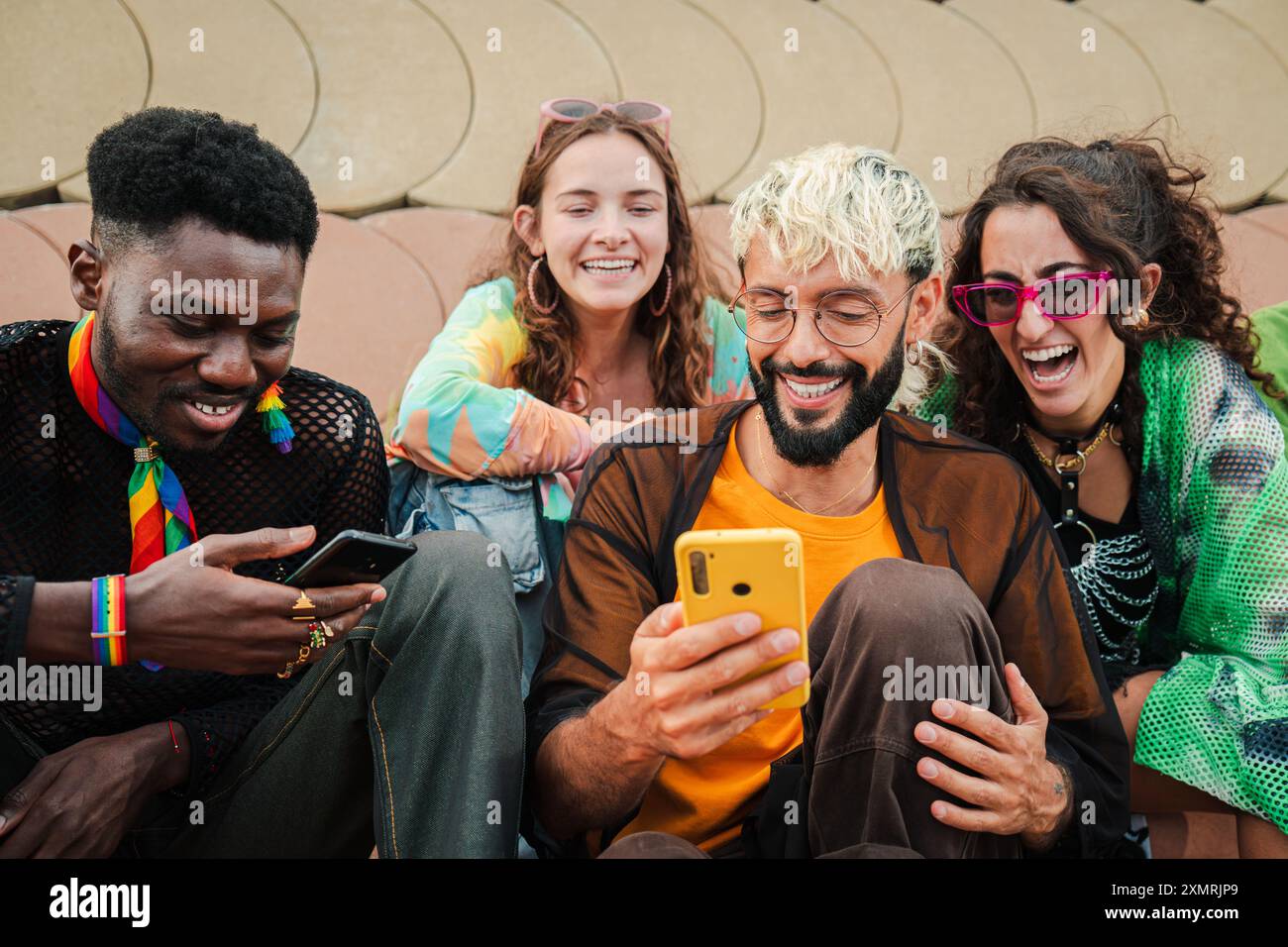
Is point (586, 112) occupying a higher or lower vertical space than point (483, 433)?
higher

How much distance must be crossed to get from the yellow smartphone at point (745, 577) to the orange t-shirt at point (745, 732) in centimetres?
24

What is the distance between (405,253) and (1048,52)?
217 cm

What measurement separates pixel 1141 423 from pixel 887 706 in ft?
4.32

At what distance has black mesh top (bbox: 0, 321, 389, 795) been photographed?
2.03 meters

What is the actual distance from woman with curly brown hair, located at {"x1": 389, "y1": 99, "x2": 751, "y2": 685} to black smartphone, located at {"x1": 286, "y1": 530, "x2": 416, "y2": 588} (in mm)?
714

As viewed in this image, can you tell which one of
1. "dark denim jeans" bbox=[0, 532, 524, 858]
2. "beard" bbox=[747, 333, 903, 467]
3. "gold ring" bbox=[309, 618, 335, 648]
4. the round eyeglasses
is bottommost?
"dark denim jeans" bbox=[0, 532, 524, 858]

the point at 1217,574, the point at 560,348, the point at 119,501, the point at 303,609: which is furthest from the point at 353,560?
the point at 1217,574

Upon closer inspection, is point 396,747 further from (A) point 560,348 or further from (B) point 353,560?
(A) point 560,348

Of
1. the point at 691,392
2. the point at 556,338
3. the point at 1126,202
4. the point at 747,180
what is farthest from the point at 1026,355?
the point at 747,180

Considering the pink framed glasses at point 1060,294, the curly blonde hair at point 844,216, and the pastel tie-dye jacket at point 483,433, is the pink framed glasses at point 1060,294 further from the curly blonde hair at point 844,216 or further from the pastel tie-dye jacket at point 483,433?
the pastel tie-dye jacket at point 483,433

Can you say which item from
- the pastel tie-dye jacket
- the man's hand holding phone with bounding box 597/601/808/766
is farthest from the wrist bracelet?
the pastel tie-dye jacket

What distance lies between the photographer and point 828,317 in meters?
2.20

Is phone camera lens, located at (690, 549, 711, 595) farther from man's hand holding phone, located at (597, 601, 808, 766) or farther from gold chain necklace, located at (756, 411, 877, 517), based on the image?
gold chain necklace, located at (756, 411, 877, 517)
